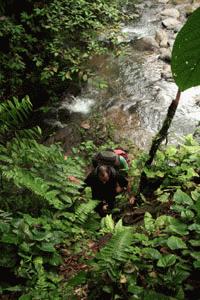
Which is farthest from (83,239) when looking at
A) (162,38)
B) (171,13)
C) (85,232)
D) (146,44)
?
(171,13)

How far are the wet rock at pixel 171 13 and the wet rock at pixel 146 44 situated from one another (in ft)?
4.76

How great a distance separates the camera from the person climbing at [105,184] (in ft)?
14.9

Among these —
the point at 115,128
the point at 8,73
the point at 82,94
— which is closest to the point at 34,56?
the point at 8,73

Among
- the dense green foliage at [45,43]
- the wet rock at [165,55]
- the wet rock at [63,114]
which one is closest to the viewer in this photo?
the dense green foliage at [45,43]

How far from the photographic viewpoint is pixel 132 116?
297 inches

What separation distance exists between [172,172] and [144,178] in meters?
0.43

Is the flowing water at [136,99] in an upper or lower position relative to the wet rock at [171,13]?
lower

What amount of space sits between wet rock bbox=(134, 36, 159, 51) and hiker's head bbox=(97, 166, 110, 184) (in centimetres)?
564

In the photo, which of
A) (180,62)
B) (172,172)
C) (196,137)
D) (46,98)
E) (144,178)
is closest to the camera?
(180,62)

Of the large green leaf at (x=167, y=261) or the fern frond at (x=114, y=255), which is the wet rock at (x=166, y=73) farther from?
the large green leaf at (x=167, y=261)

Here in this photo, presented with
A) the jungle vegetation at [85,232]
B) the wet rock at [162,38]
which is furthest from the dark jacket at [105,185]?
the wet rock at [162,38]

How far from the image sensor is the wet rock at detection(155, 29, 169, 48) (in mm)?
9281

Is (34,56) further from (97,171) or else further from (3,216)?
(3,216)

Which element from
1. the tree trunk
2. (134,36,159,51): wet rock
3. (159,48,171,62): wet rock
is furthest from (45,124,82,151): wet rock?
(134,36,159,51): wet rock
